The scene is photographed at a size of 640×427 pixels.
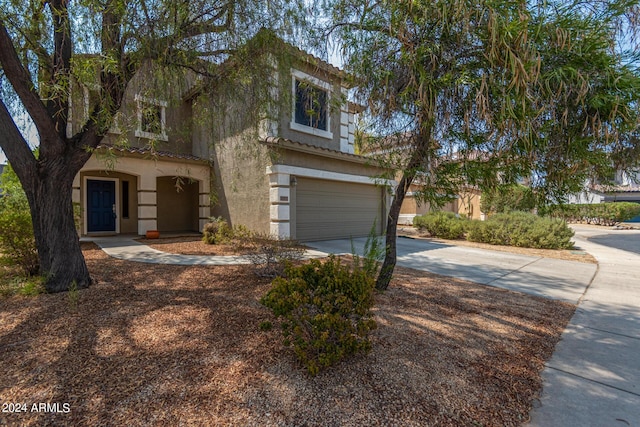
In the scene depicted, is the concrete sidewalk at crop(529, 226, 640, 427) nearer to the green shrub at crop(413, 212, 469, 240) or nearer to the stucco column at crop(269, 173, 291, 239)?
the stucco column at crop(269, 173, 291, 239)

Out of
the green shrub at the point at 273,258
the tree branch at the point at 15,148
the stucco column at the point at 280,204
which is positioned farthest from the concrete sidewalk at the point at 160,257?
the tree branch at the point at 15,148

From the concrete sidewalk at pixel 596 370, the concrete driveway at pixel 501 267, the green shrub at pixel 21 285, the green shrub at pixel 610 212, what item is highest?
the green shrub at pixel 610 212

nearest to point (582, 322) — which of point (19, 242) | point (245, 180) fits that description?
point (19, 242)

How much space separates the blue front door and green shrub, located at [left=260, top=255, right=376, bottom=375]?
1164 cm

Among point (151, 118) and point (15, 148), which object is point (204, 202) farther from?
point (151, 118)

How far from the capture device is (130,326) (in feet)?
10.7

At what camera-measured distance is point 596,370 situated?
2797 mm

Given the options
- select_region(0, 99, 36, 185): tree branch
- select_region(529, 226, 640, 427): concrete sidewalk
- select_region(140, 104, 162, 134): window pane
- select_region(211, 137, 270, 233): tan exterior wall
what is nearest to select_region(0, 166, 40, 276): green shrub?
select_region(0, 99, 36, 185): tree branch

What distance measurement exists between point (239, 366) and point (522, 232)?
11.7 metres

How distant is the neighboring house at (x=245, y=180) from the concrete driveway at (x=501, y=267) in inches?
64.9

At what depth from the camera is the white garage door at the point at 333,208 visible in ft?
32.6

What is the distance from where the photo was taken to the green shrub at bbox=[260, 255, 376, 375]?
2475mm

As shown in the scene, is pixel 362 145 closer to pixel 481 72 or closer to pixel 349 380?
pixel 481 72

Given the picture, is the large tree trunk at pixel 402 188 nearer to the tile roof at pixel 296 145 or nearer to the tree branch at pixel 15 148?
the tile roof at pixel 296 145
